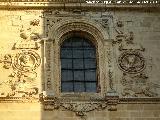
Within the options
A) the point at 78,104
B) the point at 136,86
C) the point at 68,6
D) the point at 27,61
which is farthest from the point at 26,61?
the point at 136,86

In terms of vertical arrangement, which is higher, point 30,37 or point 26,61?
point 30,37

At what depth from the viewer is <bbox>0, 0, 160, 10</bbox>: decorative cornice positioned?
67.3 ft

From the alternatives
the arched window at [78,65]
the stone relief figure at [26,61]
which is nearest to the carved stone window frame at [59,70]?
the arched window at [78,65]

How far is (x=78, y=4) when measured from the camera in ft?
67.7

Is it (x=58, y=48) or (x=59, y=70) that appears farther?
(x=58, y=48)

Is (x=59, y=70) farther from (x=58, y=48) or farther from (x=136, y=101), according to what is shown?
(x=136, y=101)

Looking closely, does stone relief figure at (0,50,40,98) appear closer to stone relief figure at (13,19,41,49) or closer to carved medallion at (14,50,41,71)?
carved medallion at (14,50,41,71)

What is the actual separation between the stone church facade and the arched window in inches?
1.2

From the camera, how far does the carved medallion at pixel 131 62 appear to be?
64.3 ft

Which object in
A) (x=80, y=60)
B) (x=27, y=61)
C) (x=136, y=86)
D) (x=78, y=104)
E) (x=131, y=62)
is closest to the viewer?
(x=78, y=104)

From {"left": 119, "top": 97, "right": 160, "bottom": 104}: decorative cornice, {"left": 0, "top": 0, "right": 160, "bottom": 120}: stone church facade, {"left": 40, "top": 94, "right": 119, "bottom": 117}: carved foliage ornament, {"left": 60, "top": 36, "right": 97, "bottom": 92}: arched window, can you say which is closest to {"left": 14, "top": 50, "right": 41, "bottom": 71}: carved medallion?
{"left": 0, "top": 0, "right": 160, "bottom": 120}: stone church facade

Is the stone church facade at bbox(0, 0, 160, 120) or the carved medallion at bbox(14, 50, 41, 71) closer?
the stone church facade at bbox(0, 0, 160, 120)

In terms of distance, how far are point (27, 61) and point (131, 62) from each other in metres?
3.10

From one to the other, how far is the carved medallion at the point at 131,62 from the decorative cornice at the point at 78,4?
168 centimetres
